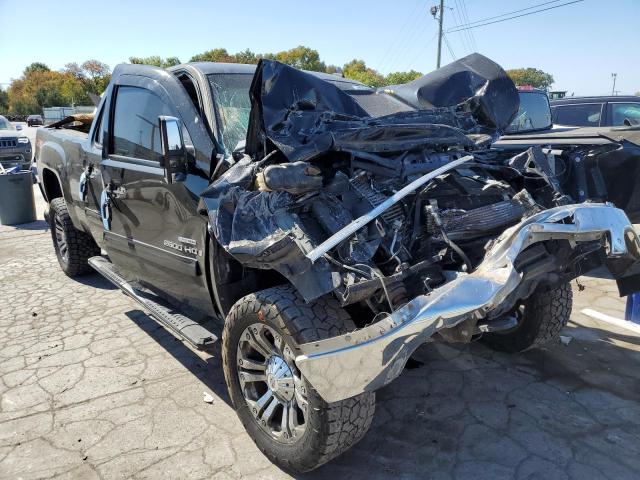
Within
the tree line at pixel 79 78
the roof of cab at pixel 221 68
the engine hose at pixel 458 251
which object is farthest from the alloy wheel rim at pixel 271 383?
the tree line at pixel 79 78

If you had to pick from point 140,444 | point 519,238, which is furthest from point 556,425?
point 140,444

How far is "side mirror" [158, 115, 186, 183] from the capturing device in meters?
2.95

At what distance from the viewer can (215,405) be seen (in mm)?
3379

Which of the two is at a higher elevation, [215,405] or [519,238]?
[519,238]

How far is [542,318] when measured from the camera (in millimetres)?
3766

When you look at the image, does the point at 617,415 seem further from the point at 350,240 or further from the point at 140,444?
the point at 140,444

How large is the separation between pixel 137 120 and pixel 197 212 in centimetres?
127

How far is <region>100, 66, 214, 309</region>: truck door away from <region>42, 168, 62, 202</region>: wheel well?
2.11 metres

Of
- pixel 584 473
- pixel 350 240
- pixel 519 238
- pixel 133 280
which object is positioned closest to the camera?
pixel 519 238

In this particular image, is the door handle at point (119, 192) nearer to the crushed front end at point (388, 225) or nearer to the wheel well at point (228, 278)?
the wheel well at point (228, 278)

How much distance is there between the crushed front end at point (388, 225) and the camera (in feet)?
7.24

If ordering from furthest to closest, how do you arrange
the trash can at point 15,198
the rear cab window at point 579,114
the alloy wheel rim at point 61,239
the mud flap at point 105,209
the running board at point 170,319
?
the trash can at point 15,198 < the rear cab window at point 579,114 < the alloy wheel rim at point 61,239 < the mud flap at point 105,209 < the running board at point 170,319

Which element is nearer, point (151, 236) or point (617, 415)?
point (617, 415)

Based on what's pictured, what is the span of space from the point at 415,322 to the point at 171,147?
5.87 ft
